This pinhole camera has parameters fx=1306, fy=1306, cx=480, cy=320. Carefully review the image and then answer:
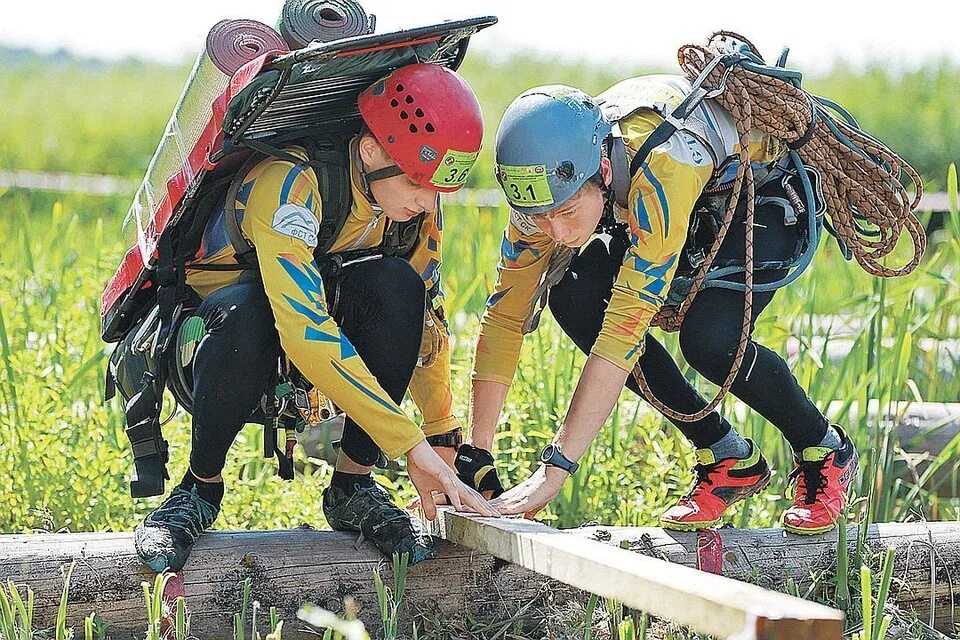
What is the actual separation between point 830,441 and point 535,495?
2.56ft

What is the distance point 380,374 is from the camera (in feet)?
9.27

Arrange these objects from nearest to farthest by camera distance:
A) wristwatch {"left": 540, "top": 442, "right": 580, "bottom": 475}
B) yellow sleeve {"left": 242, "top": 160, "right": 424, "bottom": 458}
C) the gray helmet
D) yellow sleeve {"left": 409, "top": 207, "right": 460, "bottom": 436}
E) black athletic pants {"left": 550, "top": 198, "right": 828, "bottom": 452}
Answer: yellow sleeve {"left": 242, "top": 160, "right": 424, "bottom": 458}, the gray helmet, wristwatch {"left": 540, "top": 442, "right": 580, "bottom": 475}, black athletic pants {"left": 550, "top": 198, "right": 828, "bottom": 452}, yellow sleeve {"left": 409, "top": 207, "right": 460, "bottom": 436}

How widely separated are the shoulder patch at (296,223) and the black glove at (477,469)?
0.70 meters

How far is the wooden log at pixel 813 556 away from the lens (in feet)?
9.71

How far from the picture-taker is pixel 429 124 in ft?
8.57

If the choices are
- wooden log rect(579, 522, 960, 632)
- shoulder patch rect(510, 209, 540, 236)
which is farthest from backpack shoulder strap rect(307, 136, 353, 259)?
wooden log rect(579, 522, 960, 632)

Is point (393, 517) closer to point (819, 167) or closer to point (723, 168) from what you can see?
point (723, 168)

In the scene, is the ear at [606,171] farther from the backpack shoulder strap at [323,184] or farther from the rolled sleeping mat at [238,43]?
the rolled sleeping mat at [238,43]

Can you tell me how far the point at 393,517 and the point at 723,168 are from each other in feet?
3.49

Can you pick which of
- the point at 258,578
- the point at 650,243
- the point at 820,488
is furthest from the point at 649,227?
the point at 258,578

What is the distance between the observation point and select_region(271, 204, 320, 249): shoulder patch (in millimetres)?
2604

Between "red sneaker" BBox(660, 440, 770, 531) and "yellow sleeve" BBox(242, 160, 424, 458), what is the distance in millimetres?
772

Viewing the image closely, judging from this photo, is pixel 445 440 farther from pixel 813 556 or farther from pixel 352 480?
pixel 813 556

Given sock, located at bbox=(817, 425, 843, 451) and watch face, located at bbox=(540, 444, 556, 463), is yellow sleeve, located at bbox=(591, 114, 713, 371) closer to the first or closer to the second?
watch face, located at bbox=(540, 444, 556, 463)
